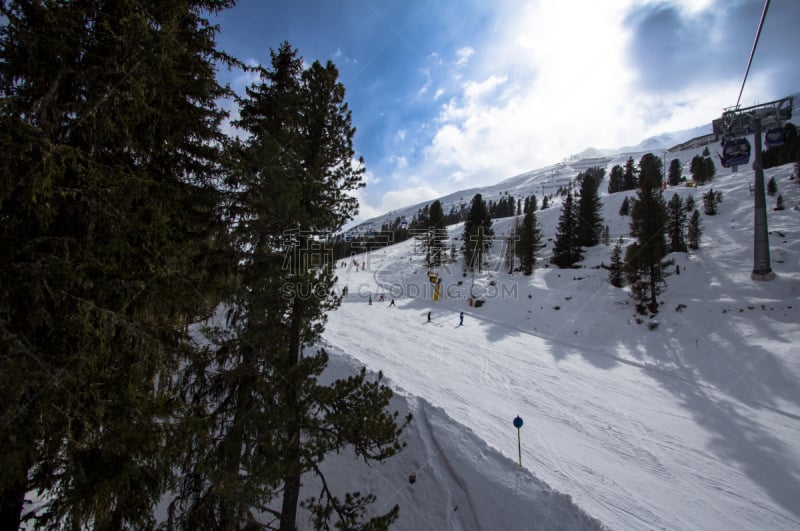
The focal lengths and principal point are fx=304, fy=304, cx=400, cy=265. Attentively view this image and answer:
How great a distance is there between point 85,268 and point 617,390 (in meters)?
17.8

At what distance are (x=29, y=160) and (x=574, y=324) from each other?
90.5 ft

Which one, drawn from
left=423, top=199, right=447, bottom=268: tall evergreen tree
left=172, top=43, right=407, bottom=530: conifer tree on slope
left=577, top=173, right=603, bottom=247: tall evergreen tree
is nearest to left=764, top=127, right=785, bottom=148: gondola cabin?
left=577, top=173, right=603, bottom=247: tall evergreen tree

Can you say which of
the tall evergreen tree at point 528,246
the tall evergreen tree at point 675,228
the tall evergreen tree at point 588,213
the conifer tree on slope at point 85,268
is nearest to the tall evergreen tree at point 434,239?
the tall evergreen tree at point 528,246

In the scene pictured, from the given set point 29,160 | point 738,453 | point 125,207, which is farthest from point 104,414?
point 738,453

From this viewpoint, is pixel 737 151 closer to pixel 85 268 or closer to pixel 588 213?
pixel 588 213

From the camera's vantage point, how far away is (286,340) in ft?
20.3

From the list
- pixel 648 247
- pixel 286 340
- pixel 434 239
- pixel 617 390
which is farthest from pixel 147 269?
pixel 434 239

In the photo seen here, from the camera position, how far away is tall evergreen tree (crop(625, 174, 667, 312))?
2273 cm

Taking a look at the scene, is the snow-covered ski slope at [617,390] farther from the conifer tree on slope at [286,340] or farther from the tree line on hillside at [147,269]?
the tree line on hillside at [147,269]

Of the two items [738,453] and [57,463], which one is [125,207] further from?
[738,453]

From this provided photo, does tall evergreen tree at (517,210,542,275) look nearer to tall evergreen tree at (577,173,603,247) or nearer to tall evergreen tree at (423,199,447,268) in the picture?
tall evergreen tree at (577,173,603,247)

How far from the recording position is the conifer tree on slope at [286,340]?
5.21m

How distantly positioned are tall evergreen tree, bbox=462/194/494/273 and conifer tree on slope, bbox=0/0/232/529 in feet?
133

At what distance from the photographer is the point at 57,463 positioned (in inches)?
132
